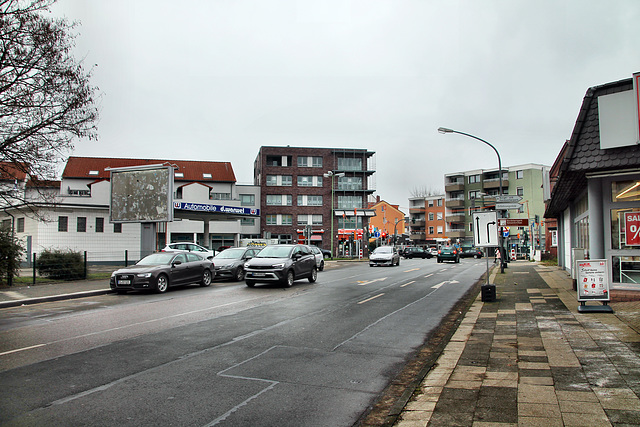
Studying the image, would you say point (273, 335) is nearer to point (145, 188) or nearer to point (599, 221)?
point (599, 221)

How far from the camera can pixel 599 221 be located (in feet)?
39.9

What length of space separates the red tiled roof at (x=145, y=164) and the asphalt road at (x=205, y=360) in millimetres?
53277

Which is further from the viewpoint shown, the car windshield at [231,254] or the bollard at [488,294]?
the car windshield at [231,254]

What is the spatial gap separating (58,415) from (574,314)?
10057mm

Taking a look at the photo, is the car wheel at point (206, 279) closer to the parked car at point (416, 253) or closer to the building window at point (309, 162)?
the parked car at point (416, 253)

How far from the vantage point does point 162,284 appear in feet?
57.3

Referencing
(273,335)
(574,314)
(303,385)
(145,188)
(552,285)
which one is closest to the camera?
(303,385)

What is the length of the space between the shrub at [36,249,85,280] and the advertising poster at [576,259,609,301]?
19417 millimetres

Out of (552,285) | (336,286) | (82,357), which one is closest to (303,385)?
(82,357)

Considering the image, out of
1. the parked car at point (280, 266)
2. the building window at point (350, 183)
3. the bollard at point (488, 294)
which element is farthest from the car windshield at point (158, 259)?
the building window at point (350, 183)

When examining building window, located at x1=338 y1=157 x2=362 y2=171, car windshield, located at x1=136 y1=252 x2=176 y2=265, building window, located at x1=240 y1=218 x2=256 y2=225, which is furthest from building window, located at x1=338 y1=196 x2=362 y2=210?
car windshield, located at x1=136 y1=252 x2=176 y2=265

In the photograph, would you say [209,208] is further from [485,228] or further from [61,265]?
[485,228]

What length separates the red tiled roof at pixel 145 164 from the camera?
61.7 m

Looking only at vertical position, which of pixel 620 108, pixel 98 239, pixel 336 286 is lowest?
pixel 336 286
